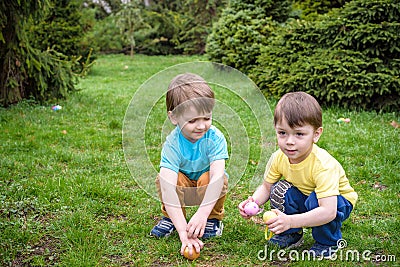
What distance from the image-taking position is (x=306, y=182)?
8.99 feet

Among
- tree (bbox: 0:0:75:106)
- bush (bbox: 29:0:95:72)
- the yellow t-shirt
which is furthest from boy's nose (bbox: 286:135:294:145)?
bush (bbox: 29:0:95:72)

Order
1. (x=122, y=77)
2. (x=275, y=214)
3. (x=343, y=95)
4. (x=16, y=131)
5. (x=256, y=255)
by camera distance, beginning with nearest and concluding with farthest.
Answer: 1. (x=275, y=214)
2. (x=256, y=255)
3. (x=16, y=131)
4. (x=343, y=95)
5. (x=122, y=77)

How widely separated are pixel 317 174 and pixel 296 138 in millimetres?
230

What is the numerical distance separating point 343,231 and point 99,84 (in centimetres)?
783

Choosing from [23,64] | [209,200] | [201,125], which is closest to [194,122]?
A: [201,125]

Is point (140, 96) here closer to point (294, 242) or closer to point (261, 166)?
point (261, 166)

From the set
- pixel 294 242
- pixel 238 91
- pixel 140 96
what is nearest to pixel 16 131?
pixel 140 96

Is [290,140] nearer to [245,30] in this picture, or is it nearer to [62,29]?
[245,30]

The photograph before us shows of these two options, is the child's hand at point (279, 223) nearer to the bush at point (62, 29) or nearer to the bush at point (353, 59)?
the bush at point (353, 59)

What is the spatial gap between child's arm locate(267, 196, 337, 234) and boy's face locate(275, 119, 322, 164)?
11.4 inches

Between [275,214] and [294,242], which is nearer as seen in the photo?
[275,214]

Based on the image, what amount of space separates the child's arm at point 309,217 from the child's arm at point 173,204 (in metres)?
0.53

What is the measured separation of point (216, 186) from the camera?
116 inches

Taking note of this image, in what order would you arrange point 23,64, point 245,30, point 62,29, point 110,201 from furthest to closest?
point 62,29 → point 245,30 → point 23,64 → point 110,201
